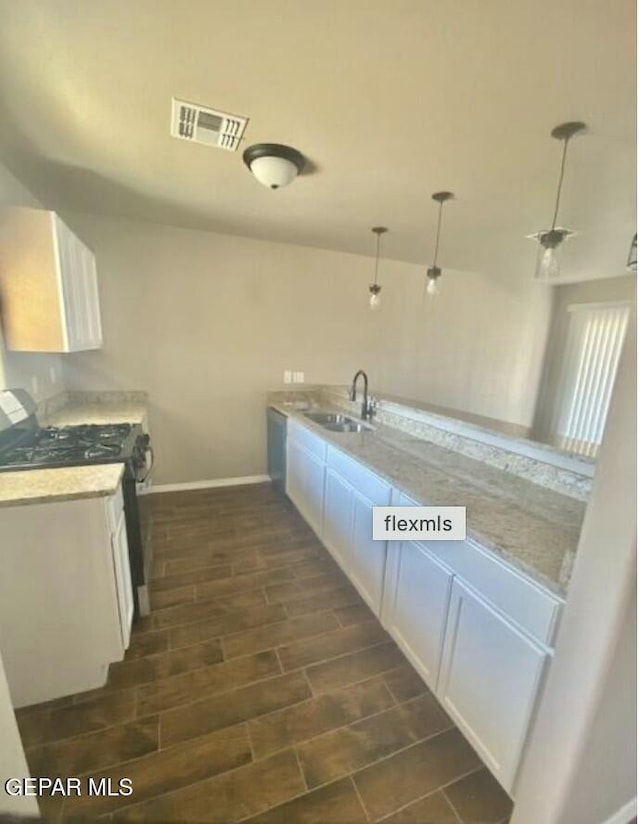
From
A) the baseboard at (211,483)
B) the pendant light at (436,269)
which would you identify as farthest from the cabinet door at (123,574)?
the pendant light at (436,269)

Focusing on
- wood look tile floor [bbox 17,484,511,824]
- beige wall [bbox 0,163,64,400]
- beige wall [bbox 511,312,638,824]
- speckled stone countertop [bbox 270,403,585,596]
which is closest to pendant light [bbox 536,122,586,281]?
speckled stone countertop [bbox 270,403,585,596]

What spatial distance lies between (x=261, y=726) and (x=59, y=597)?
97 centimetres

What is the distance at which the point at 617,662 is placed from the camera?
85 centimetres

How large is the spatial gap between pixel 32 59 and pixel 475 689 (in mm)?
2742

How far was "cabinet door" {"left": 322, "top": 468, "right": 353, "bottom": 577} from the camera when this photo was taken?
2168 mm

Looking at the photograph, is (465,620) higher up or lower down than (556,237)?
lower down

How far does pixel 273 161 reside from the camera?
1.74m

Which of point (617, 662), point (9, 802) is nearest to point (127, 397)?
point (9, 802)

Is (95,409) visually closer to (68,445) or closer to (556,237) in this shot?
(68,445)

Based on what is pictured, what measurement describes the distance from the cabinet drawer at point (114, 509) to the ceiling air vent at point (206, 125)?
65.4 inches

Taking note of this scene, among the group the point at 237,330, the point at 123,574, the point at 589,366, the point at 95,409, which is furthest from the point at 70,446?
the point at 589,366

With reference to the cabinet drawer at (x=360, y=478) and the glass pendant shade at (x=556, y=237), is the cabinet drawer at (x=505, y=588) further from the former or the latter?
the glass pendant shade at (x=556, y=237)

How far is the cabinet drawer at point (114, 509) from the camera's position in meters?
1.45

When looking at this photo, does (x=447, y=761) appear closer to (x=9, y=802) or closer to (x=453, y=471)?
(x=453, y=471)
